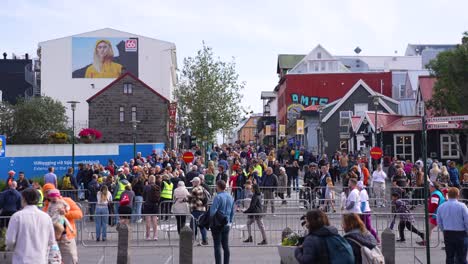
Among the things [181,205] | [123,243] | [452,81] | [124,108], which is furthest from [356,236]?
[124,108]

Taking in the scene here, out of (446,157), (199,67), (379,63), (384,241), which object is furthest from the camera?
(379,63)

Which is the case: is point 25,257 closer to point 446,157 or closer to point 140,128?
point 446,157

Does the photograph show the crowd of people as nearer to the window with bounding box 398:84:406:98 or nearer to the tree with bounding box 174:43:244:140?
the tree with bounding box 174:43:244:140

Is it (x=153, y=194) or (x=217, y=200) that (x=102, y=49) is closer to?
(x=153, y=194)

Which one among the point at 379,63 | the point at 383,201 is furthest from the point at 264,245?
the point at 379,63

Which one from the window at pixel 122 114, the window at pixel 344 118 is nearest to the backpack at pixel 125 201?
the window at pixel 122 114

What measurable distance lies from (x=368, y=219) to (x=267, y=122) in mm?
107839

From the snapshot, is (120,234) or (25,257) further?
(120,234)

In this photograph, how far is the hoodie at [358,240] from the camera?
9102 mm

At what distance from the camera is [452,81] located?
128 feet

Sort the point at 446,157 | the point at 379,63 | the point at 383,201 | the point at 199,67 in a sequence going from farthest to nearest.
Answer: the point at 379,63
the point at 199,67
the point at 446,157
the point at 383,201

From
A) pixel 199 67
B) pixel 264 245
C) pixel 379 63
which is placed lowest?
pixel 264 245

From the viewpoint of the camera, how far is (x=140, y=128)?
66.2 metres

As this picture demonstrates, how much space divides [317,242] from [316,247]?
0.20ft
